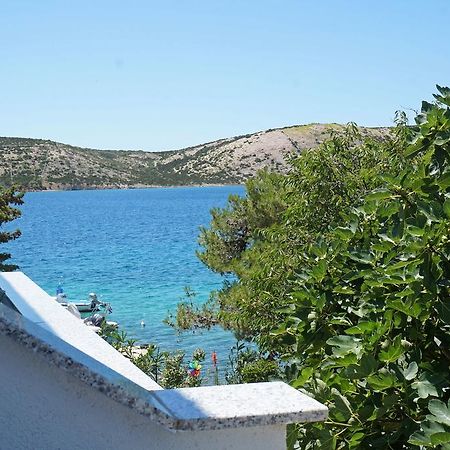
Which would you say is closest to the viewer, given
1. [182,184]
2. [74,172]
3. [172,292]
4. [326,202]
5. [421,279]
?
[421,279]

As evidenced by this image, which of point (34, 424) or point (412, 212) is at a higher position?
point (412, 212)

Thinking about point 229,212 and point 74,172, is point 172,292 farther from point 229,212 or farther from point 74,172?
point 74,172

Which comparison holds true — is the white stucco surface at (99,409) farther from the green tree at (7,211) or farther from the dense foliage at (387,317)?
the green tree at (7,211)

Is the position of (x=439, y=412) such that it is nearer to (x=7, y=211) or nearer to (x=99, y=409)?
(x=99, y=409)

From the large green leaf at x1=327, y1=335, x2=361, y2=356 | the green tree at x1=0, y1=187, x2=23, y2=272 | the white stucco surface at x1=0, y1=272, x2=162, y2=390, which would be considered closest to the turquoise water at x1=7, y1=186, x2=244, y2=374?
the green tree at x1=0, y1=187, x2=23, y2=272

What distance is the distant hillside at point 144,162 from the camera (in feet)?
354

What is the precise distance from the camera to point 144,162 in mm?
137250

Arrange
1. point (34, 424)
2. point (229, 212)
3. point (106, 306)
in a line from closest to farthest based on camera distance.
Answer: point (34, 424) < point (229, 212) < point (106, 306)

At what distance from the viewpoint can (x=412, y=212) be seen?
2480 mm

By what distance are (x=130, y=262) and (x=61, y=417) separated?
5452 centimetres

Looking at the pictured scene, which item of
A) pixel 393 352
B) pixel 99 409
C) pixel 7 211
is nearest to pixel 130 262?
pixel 7 211

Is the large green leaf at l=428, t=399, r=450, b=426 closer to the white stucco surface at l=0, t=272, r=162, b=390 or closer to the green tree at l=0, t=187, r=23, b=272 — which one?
the white stucco surface at l=0, t=272, r=162, b=390

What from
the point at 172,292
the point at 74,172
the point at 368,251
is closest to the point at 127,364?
the point at 368,251

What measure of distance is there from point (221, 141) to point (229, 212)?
383ft
